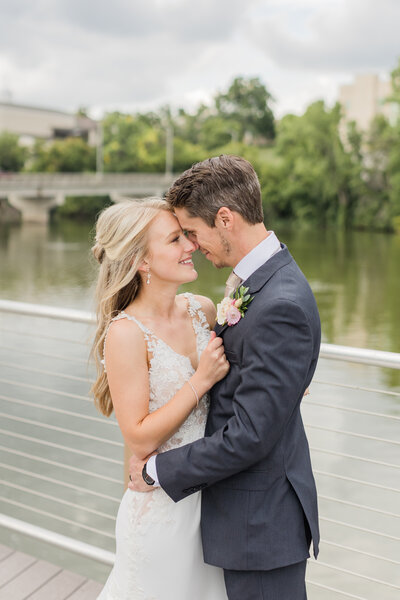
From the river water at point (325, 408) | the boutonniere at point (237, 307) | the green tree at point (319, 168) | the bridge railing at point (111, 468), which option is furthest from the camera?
the green tree at point (319, 168)

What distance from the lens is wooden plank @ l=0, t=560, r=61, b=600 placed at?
8.45 feet

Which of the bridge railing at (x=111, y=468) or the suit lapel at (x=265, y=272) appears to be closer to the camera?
the suit lapel at (x=265, y=272)

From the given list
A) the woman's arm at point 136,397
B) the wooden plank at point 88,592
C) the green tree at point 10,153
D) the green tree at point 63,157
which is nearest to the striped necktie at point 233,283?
the woman's arm at point 136,397

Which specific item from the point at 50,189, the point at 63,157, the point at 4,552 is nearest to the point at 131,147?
the point at 63,157

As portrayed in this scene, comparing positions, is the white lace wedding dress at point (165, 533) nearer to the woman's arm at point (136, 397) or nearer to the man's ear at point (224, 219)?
the woman's arm at point (136, 397)

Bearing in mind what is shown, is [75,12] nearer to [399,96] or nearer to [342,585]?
[399,96]

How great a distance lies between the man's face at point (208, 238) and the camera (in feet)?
5.30

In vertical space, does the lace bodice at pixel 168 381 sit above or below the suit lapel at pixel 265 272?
below

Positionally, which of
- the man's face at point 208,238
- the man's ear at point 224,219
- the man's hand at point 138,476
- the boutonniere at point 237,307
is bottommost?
the man's hand at point 138,476

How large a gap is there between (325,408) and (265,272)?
7.47 meters

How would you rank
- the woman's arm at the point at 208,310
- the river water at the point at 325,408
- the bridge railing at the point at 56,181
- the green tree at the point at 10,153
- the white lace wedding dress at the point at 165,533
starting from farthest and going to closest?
the green tree at the point at 10,153 < the bridge railing at the point at 56,181 < the river water at the point at 325,408 < the woman's arm at the point at 208,310 < the white lace wedding dress at the point at 165,533

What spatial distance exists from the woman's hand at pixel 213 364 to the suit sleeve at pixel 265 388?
10 centimetres

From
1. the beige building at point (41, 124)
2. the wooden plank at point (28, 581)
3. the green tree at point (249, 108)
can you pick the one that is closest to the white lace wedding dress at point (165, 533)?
the wooden plank at point (28, 581)

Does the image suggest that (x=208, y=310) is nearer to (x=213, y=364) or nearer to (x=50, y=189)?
(x=213, y=364)
